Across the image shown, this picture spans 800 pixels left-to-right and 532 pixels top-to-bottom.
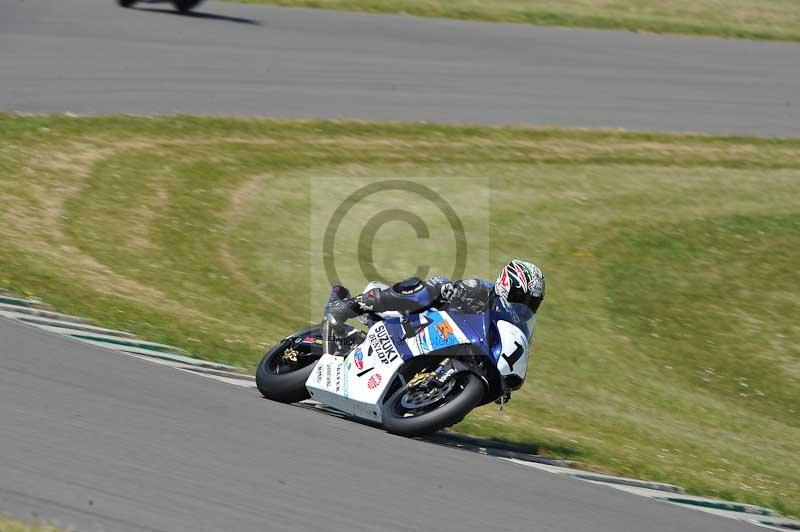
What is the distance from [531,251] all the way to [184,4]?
44.6ft

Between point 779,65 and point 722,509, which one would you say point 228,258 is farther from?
point 779,65

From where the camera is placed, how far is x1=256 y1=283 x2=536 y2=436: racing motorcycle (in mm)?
9023

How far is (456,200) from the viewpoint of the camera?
20.1 m

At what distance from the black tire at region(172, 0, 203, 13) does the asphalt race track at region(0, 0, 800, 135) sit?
0.31 m

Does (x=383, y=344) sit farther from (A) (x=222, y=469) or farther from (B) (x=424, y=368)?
(A) (x=222, y=469)

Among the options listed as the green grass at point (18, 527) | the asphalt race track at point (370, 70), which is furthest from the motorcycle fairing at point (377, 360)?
A: the asphalt race track at point (370, 70)

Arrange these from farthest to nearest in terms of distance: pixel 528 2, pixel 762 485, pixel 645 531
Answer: pixel 528 2
pixel 762 485
pixel 645 531

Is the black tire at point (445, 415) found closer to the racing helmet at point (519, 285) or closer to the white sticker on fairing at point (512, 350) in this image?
the white sticker on fairing at point (512, 350)

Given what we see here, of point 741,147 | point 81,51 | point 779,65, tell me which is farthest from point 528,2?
point 81,51

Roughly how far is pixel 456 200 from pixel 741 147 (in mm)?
8335

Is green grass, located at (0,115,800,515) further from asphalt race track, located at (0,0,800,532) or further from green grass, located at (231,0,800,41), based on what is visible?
green grass, located at (231,0,800,41)

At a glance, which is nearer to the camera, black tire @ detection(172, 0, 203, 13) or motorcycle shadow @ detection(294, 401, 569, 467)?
motorcycle shadow @ detection(294, 401, 569, 467)

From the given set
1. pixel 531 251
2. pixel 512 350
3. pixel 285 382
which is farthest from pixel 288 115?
pixel 512 350

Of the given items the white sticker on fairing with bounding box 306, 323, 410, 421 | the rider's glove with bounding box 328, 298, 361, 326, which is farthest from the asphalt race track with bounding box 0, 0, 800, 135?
the white sticker on fairing with bounding box 306, 323, 410, 421
